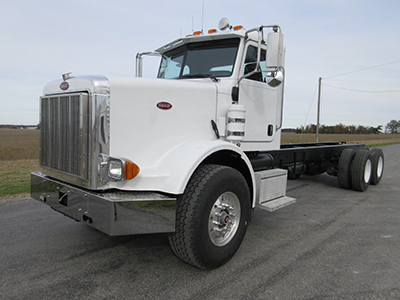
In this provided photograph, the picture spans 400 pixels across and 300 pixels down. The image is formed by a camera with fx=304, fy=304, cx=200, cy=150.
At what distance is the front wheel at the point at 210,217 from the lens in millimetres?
2857

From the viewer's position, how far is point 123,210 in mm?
2658

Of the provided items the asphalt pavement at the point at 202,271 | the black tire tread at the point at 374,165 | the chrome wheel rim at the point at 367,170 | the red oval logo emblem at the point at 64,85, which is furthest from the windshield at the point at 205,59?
the black tire tread at the point at 374,165

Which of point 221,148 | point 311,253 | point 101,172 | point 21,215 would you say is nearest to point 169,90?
point 221,148

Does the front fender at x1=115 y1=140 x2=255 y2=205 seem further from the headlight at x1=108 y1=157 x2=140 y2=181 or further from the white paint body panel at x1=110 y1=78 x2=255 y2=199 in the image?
the headlight at x1=108 y1=157 x2=140 y2=181

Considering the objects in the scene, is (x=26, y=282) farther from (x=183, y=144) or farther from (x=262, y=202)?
(x=262, y=202)

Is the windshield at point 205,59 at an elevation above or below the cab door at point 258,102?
above

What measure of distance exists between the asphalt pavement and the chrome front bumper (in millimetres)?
535

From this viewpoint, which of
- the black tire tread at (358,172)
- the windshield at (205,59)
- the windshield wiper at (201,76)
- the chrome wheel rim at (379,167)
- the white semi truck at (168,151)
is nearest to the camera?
the white semi truck at (168,151)

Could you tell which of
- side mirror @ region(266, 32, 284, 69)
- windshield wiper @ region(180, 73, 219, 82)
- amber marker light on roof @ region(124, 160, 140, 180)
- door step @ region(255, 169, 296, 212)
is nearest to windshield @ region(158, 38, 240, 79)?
windshield wiper @ region(180, 73, 219, 82)

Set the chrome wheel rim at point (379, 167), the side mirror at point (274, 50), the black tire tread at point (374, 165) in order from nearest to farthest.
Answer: the side mirror at point (274, 50) → the black tire tread at point (374, 165) → the chrome wheel rim at point (379, 167)

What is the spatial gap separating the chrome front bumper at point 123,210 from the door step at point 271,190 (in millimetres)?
1532

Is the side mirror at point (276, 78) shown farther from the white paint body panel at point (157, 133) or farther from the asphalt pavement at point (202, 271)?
the asphalt pavement at point (202, 271)

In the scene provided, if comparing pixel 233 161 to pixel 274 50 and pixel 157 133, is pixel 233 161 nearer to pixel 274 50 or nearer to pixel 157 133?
pixel 157 133

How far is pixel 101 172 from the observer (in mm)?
2824
